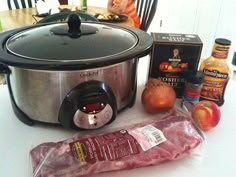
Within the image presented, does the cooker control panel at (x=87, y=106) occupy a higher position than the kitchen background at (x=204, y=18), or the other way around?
the cooker control panel at (x=87, y=106)

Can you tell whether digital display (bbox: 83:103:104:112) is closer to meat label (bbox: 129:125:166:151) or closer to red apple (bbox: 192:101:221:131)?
meat label (bbox: 129:125:166:151)

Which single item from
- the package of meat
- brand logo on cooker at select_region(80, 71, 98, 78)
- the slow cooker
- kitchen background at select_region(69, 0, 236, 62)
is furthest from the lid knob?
kitchen background at select_region(69, 0, 236, 62)

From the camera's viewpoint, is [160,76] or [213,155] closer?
[213,155]

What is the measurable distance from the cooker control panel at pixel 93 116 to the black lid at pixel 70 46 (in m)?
0.09

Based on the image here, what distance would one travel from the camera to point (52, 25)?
69 centimetres

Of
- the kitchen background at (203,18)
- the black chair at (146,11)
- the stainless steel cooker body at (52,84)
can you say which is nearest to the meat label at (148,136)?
the stainless steel cooker body at (52,84)

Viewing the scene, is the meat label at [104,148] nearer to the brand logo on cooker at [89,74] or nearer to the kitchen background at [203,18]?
the brand logo on cooker at [89,74]

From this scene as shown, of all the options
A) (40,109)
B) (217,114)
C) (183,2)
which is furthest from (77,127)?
(183,2)

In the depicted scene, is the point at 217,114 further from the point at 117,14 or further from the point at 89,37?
the point at 117,14

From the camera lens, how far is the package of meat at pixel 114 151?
462 mm

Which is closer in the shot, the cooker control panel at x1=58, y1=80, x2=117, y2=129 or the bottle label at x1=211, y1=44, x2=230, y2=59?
the cooker control panel at x1=58, y1=80, x2=117, y2=129

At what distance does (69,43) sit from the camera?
0.55 meters

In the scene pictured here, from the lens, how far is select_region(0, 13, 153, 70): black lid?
1.58 ft

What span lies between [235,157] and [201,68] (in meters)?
0.24
